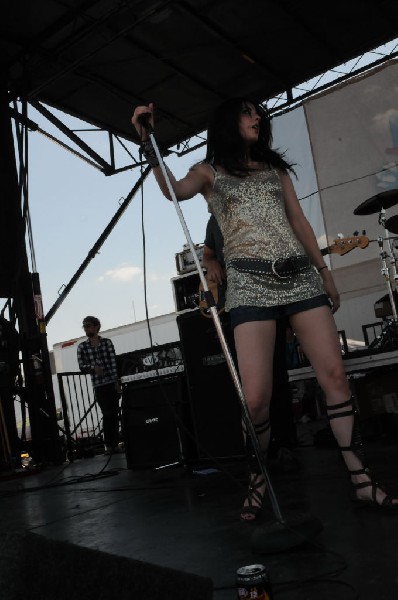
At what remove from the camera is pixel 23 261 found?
715 cm

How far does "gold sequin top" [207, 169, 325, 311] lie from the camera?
218cm

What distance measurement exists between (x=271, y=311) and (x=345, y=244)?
3.13 m

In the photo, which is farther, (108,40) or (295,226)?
(108,40)

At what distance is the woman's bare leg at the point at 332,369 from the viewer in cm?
220

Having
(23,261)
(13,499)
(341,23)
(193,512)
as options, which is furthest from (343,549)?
(341,23)

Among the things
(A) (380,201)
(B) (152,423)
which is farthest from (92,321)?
(A) (380,201)

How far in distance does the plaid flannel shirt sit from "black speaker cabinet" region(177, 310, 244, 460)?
9.01ft

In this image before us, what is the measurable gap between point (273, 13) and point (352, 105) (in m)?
2.55

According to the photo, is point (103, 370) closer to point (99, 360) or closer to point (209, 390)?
point (99, 360)

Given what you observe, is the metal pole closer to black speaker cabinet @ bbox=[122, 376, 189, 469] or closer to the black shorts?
the black shorts

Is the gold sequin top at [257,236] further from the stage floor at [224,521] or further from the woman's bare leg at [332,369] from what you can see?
the stage floor at [224,521]

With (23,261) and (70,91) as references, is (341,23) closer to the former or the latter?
(70,91)

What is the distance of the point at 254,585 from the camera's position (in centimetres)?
121

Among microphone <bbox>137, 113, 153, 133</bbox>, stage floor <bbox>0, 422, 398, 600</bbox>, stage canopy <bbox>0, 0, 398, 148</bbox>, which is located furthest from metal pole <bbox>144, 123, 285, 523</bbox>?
stage canopy <bbox>0, 0, 398, 148</bbox>
